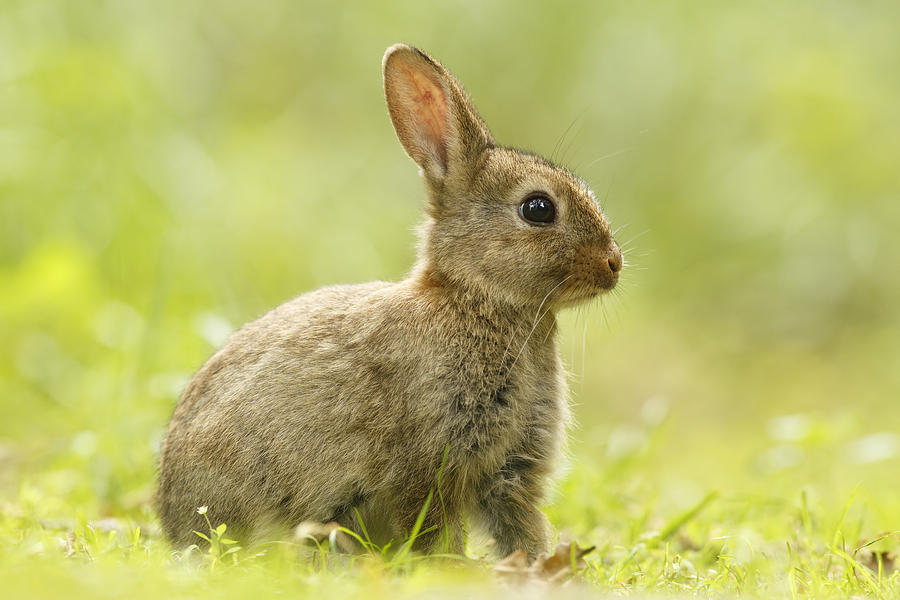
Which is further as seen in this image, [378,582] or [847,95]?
[847,95]

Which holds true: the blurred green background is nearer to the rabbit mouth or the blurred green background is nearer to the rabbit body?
Result: the rabbit body

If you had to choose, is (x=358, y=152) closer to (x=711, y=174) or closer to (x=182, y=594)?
(x=711, y=174)

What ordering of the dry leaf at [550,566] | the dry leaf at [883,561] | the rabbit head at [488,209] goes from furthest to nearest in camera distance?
the dry leaf at [883,561]
the rabbit head at [488,209]
the dry leaf at [550,566]

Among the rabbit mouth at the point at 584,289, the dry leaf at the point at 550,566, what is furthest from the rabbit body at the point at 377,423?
the dry leaf at the point at 550,566

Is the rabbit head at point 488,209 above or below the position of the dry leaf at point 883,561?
above

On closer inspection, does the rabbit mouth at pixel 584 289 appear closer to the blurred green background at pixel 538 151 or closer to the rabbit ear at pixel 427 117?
the rabbit ear at pixel 427 117

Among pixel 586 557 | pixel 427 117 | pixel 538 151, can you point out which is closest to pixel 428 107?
pixel 427 117

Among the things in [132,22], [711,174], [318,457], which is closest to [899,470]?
[711,174]

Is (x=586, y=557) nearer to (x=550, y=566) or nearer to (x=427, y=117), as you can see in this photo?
(x=550, y=566)
